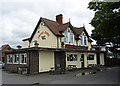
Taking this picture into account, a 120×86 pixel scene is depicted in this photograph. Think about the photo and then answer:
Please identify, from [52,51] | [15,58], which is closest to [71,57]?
[52,51]

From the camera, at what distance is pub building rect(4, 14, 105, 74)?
16.7 meters

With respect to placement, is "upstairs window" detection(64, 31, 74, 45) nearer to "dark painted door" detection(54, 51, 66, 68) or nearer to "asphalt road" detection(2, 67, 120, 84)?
"dark painted door" detection(54, 51, 66, 68)

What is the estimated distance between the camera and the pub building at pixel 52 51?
16656 mm

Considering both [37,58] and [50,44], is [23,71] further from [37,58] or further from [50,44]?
[50,44]

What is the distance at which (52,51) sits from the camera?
1897 cm

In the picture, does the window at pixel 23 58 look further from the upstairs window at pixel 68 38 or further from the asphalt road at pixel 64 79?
the upstairs window at pixel 68 38

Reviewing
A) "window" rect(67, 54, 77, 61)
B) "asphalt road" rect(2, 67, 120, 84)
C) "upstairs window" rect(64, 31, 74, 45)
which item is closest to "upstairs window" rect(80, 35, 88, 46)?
"upstairs window" rect(64, 31, 74, 45)

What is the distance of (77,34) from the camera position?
23656 millimetres

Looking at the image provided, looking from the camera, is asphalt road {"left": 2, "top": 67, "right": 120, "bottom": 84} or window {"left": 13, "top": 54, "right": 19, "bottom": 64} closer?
asphalt road {"left": 2, "top": 67, "right": 120, "bottom": 84}

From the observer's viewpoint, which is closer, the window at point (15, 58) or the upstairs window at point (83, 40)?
the window at point (15, 58)

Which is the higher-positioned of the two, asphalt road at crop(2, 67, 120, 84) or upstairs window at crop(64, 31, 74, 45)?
upstairs window at crop(64, 31, 74, 45)

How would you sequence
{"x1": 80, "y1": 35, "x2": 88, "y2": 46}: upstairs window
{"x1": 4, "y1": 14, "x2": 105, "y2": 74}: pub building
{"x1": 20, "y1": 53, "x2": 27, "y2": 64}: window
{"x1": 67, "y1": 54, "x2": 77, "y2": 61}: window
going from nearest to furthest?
{"x1": 4, "y1": 14, "x2": 105, "y2": 74}: pub building, {"x1": 20, "y1": 53, "x2": 27, "y2": 64}: window, {"x1": 67, "y1": 54, "x2": 77, "y2": 61}: window, {"x1": 80, "y1": 35, "x2": 88, "y2": 46}: upstairs window

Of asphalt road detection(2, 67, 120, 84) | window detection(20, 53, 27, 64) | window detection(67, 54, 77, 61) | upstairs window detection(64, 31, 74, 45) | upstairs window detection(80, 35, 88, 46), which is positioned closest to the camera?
asphalt road detection(2, 67, 120, 84)

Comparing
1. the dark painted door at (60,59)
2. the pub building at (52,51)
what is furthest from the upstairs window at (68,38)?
the dark painted door at (60,59)
